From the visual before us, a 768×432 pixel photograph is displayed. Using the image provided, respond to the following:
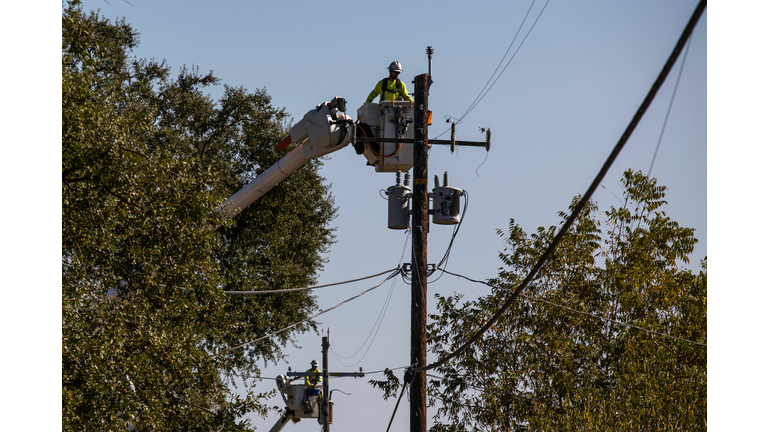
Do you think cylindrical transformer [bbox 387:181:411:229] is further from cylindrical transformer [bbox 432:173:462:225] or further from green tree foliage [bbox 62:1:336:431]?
green tree foliage [bbox 62:1:336:431]

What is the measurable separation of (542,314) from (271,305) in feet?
32.3

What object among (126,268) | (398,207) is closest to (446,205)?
(398,207)

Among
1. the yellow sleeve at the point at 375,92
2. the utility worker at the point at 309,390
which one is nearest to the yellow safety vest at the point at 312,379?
the utility worker at the point at 309,390

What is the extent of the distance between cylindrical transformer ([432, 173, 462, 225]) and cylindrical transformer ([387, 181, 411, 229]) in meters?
0.45

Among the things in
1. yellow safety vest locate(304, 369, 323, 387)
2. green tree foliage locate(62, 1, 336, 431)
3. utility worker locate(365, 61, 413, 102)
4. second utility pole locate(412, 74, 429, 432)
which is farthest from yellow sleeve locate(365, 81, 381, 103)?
yellow safety vest locate(304, 369, 323, 387)

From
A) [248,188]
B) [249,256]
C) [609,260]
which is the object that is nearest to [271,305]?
[249,256]

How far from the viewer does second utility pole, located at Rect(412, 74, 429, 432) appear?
12.6 metres

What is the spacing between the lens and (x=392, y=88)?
15195mm

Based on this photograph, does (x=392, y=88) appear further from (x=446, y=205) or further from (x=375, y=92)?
(x=446, y=205)

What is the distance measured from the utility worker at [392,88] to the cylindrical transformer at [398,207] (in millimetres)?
2093

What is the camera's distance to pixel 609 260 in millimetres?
20344

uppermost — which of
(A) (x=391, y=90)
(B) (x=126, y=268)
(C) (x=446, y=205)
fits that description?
(A) (x=391, y=90)

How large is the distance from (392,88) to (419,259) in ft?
11.7

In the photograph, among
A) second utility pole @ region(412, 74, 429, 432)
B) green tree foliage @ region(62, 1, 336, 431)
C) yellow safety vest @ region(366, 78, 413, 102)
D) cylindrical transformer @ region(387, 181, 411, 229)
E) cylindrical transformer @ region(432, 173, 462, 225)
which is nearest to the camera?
green tree foliage @ region(62, 1, 336, 431)
